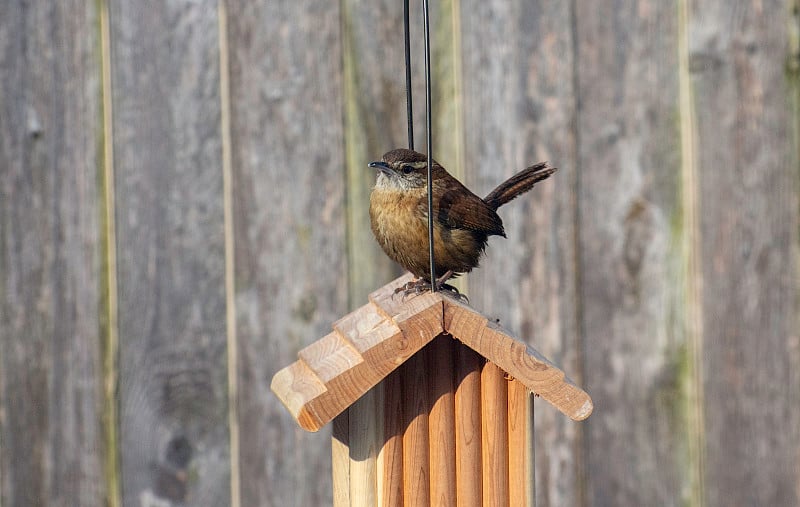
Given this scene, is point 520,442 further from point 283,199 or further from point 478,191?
point 283,199

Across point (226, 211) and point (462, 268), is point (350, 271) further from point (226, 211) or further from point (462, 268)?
point (462, 268)

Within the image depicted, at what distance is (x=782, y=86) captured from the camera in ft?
7.80

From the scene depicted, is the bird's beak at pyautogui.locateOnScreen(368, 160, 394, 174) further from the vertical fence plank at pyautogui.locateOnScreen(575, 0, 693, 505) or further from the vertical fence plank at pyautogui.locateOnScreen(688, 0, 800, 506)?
the vertical fence plank at pyautogui.locateOnScreen(688, 0, 800, 506)

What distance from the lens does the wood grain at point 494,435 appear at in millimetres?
1531

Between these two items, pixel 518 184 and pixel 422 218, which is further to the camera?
pixel 518 184

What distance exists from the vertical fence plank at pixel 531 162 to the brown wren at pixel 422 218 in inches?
16.9

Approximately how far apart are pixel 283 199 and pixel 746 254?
1180 millimetres

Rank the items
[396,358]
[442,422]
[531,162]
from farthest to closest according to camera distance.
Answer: [531,162], [442,422], [396,358]

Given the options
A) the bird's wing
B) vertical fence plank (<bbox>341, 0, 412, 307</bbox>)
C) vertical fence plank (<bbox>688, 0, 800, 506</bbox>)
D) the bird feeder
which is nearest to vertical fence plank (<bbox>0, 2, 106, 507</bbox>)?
vertical fence plank (<bbox>341, 0, 412, 307</bbox>)

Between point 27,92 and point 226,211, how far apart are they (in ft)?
2.00

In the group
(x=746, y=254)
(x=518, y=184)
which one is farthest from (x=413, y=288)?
(x=746, y=254)

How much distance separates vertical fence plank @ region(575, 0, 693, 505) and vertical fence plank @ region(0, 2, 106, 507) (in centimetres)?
126

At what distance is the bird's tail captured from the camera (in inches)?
82.4

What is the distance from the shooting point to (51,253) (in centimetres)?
250
